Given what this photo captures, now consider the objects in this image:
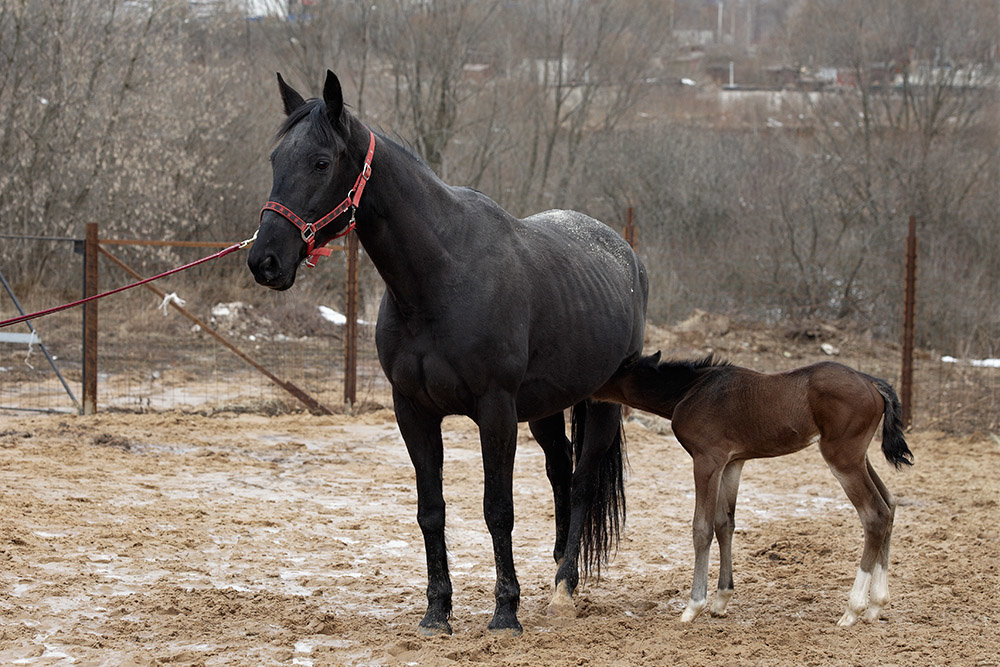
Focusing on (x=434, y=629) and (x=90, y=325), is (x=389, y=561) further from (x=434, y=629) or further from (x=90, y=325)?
(x=90, y=325)

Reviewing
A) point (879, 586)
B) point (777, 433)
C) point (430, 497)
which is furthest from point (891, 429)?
point (430, 497)

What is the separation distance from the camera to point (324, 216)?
4160 millimetres

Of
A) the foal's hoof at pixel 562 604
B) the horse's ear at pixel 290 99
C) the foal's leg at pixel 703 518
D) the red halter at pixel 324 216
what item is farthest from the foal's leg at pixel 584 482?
the horse's ear at pixel 290 99

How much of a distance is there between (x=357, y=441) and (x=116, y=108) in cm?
1163

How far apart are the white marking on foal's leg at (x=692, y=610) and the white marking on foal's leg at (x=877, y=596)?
807mm

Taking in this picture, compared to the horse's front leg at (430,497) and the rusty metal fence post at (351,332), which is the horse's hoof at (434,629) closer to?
the horse's front leg at (430,497)

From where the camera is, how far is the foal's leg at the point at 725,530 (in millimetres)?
5172

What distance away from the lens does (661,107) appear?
1196 inches

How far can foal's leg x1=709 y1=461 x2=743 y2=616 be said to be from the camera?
5172mm

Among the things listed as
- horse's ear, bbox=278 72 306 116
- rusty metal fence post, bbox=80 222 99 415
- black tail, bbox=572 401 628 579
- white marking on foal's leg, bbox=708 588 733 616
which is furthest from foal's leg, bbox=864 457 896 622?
rusty metal fence post, bbox=80 222 99 415

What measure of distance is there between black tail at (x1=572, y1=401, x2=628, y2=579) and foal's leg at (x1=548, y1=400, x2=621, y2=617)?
1.0 inches

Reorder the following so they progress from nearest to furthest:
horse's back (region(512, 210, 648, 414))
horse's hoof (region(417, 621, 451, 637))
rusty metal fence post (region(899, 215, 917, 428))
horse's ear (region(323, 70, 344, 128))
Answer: horse's ear (region(323, 70, 344, 128))
horse's hoof (region(417, 621, 451, 637))
horse's back (region(512, 210, 648, 414))
rusty metal fence post (region(899, 215, 917, 428))

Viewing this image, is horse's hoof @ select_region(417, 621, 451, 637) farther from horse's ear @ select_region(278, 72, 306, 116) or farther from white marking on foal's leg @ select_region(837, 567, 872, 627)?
horse's ear @ select_region(278, 72, 306, 116)

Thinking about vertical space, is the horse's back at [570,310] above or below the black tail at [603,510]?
above
